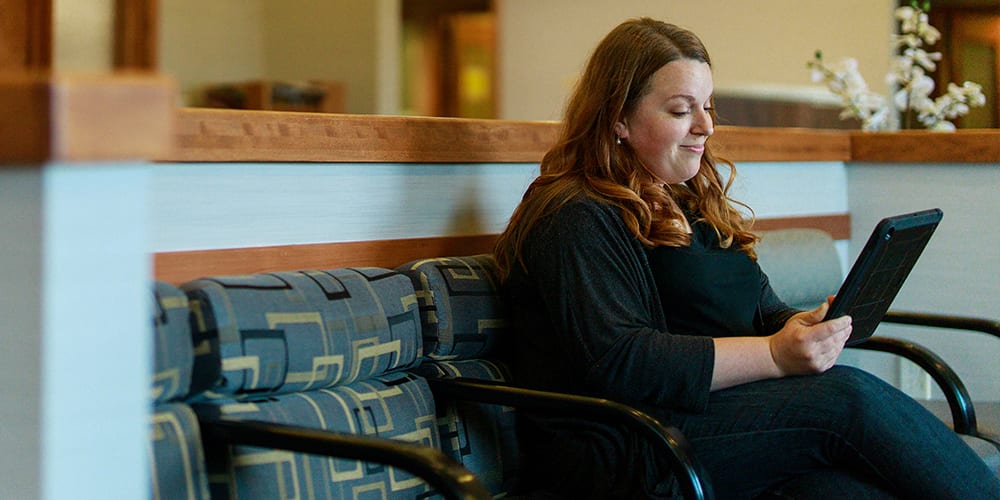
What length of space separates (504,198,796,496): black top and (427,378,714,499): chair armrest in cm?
13

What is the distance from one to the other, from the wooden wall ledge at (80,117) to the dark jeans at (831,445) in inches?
41.2

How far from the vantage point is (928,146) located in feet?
10.4

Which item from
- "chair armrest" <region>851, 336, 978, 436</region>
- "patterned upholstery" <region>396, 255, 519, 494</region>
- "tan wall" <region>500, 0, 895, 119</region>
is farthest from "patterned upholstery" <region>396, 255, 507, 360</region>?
"tan wall" <region>500, 0, 895, 119</region>

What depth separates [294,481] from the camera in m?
1.58

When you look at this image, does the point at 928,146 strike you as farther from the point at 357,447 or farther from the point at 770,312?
the point at 357,447

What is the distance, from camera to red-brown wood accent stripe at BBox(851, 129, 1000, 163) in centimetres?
307

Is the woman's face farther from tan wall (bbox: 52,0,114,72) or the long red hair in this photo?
tan wall (bbox: 52,0,114,72)

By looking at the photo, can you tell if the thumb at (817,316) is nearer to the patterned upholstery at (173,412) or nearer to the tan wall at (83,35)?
the patterned upholstery at (173,412)

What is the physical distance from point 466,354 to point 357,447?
1.94 feet

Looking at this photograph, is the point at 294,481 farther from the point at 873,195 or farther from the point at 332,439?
the point at 873,195

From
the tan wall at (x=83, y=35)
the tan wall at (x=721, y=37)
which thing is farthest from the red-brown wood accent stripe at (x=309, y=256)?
the tan wall at (x=83, y=35)

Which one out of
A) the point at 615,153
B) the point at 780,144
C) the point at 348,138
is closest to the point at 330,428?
the point at 348,138

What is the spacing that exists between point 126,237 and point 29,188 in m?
0.09

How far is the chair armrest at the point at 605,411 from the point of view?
1.58m
